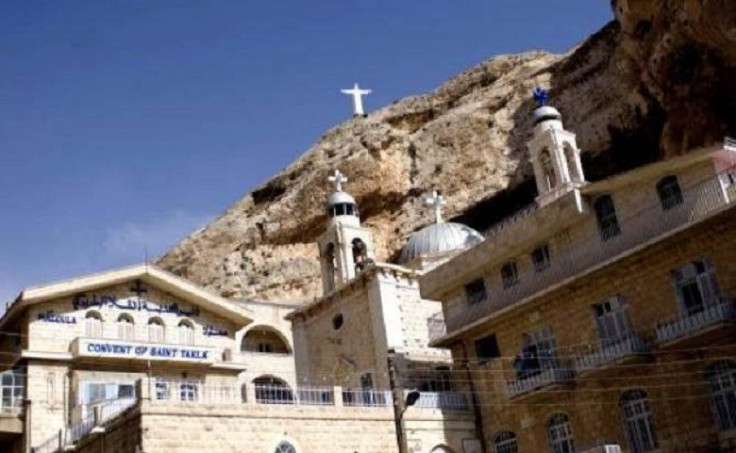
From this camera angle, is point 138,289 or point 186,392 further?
point 138,289

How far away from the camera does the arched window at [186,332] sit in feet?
102

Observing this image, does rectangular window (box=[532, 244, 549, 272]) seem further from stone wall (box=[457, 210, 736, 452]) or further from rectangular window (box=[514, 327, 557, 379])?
rectangular window (box=[514, 327, 557, 379])

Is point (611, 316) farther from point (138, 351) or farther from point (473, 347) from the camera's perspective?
point (138, 351)

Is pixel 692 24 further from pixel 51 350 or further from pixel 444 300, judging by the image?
pixel 51 350

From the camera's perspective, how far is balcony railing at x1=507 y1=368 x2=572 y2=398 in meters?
24.1

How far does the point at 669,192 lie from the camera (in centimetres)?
2331

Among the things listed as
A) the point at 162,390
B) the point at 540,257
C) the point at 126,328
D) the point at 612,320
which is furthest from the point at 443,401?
the point at 126,328

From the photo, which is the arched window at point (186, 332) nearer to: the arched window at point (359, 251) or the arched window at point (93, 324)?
the arched window at point (93, 324)

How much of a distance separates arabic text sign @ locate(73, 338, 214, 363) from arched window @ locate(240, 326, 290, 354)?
1342 centimetres

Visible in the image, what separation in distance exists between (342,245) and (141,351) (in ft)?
35.2

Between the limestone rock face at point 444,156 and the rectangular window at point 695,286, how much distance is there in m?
15.1

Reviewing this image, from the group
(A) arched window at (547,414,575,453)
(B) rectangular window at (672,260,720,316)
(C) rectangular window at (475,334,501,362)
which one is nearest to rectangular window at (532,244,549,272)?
(C) rectangular window at (475,334,501,362)

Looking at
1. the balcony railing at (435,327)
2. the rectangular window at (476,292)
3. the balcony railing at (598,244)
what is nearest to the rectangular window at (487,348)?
the balcony railing at (598,244)

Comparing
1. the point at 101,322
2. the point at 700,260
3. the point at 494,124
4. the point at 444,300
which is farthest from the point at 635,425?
the point at 494,124
